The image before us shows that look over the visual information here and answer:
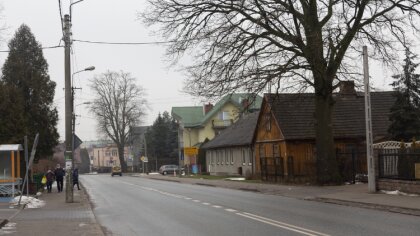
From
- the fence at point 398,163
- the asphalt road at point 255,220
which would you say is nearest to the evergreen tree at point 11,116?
the asphalt road at point 255,220

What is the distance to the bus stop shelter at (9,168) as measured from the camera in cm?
2506

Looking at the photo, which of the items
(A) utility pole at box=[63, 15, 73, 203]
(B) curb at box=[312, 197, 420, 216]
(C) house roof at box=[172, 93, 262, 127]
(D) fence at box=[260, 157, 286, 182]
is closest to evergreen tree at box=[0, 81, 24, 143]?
(A) utility pole at box=[63, 15, 73, 203]

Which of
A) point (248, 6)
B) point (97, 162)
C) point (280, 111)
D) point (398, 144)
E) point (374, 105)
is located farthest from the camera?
point (97, 162)

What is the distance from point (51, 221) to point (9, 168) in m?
11.9

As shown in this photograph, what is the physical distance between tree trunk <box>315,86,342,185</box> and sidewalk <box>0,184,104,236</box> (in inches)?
507

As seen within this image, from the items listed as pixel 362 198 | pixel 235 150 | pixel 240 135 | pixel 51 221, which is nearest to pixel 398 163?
pixel 362 198

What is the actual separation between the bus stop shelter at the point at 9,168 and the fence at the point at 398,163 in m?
15.8

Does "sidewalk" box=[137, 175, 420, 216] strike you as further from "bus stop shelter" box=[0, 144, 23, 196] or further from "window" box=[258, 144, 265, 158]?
"window" box=[258, 144, 265, 158]

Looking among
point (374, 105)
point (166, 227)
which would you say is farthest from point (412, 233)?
point (374, 105)

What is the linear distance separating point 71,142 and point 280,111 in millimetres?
17927

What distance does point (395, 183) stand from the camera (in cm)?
2177

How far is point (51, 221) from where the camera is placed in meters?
16.1

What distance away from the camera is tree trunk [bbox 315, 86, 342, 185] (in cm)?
2858

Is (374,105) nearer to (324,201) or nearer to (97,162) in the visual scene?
(324,201)
